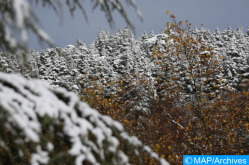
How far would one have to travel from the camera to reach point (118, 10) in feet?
7.17

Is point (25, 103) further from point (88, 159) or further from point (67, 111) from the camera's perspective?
point (88, 159)

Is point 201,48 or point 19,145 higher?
point 201,48

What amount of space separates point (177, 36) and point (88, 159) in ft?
27.2

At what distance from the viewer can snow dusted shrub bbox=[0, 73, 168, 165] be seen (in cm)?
123

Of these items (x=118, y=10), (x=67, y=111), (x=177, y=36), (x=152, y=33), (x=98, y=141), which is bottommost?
(x=98, y=141)

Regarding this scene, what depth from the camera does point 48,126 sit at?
1377 millimetres

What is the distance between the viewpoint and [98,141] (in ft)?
4.67

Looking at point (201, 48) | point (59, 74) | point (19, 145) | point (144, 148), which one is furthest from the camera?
point (59, 74)

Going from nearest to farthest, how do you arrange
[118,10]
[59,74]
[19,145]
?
[19,145] < [118,10] < [59,74]

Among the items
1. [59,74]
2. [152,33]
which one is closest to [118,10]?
[59,74]

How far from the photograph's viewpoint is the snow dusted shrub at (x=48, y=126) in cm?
123

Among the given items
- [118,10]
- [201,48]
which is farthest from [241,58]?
[118,10]

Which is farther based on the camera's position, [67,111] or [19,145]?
[67,111]

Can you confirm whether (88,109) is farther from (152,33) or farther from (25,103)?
(152,33)
